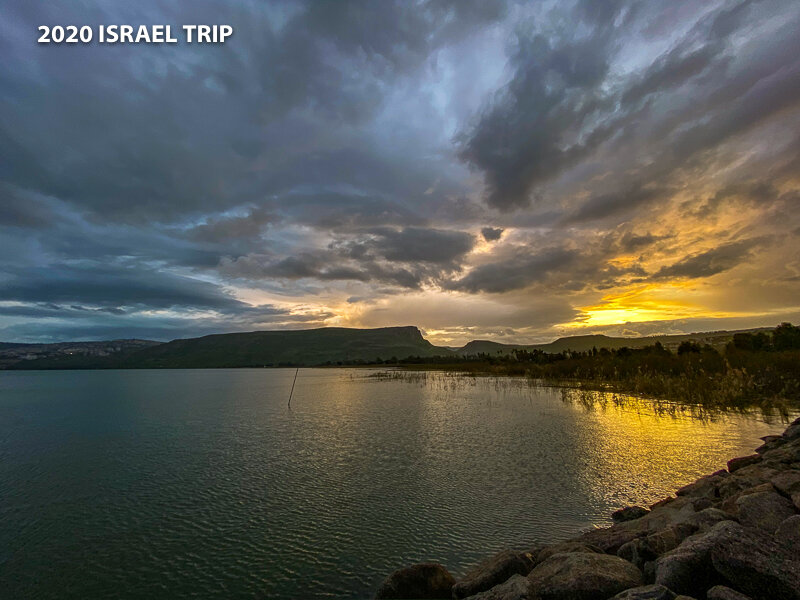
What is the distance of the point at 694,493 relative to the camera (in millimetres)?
11406

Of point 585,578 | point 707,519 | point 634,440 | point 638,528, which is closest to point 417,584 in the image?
point 585,578

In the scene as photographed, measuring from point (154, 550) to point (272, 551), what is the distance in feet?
10.1

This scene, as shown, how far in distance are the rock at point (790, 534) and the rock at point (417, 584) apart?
214 inches

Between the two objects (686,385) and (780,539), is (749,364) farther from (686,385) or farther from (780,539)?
(780,539)

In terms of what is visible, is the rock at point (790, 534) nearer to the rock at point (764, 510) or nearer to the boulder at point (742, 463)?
the rock at point (764, 510)

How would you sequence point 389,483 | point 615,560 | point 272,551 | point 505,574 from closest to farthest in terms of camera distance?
point 615,560 → point 505,574 → point 272,551 → point 389,483

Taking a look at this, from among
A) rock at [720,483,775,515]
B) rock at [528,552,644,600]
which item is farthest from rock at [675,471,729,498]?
rock at [528,552,644,600]

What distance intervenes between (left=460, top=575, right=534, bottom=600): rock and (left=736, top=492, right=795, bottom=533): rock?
4477mm

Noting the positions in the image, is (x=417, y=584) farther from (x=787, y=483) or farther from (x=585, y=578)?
(x=787, y=483)

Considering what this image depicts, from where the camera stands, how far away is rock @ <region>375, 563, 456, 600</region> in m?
7.65

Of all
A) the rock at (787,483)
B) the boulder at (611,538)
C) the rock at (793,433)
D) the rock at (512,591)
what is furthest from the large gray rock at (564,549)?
the rock at (793,433)

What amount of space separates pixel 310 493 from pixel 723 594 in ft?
38.8

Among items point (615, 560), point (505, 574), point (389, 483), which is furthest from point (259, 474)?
point (615, 560)

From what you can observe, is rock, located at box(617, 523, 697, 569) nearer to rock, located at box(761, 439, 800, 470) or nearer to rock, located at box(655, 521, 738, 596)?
rock, located at box(655, 521, 738, 596)
